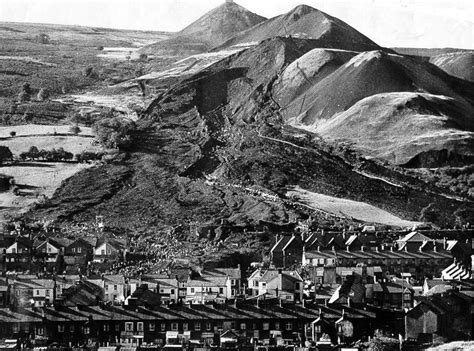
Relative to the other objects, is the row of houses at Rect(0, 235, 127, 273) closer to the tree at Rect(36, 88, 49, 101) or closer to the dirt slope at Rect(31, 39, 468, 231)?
the dirt slope at Rect(31, 39, 468, 231)

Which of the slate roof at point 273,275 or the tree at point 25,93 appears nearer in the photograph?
the slate roof at point 273,275

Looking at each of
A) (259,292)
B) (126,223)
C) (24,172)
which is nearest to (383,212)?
(126,223)

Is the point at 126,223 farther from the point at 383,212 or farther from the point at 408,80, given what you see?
the point at 408,80

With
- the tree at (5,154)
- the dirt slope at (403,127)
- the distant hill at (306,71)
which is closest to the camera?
the tree at (5,154)

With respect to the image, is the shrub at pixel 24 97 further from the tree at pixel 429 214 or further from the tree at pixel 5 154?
the tree at pixel 429 214

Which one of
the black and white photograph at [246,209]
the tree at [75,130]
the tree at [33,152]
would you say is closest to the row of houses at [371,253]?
the black and white photograph at [246,209]
